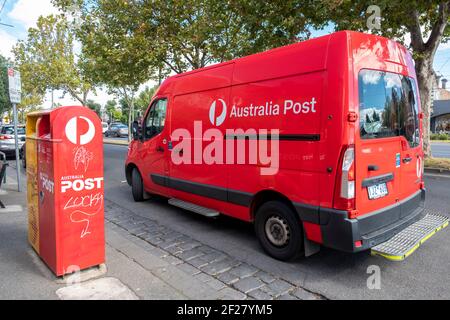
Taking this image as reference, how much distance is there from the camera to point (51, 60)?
30.2 metres

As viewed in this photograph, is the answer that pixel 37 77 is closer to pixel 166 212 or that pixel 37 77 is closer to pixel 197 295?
pixel 166 212

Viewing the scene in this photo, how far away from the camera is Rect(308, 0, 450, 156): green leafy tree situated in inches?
335

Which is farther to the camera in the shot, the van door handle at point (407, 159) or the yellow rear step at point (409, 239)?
the van door handle at point (407, 159)

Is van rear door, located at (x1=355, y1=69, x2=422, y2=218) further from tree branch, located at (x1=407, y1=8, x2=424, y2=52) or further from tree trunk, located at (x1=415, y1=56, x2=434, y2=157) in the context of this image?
tree branch, located at (x1=407, y1=8, x2=424, y2=52)

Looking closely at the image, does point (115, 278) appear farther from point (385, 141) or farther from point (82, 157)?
point (385, 141)

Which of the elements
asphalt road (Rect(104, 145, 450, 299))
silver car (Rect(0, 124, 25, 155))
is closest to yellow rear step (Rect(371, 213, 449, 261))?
asphalt road (Rect(104, 145, 450, 299))

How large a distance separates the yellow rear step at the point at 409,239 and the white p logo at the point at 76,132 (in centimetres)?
312

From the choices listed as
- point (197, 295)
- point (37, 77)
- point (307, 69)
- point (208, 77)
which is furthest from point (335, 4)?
point (37, 77)

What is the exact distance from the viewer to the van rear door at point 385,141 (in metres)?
3.40

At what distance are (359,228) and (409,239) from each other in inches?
30.0

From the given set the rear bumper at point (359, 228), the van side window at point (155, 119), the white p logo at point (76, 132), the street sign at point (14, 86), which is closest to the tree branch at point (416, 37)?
the van side window at point (155, 119)

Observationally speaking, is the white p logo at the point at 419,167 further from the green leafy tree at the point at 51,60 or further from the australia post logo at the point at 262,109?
the green leafy tree at the point at 51,60

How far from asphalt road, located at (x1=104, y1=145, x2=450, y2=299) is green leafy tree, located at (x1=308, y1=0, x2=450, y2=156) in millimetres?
5926

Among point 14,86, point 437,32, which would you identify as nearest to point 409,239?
point 14,86
